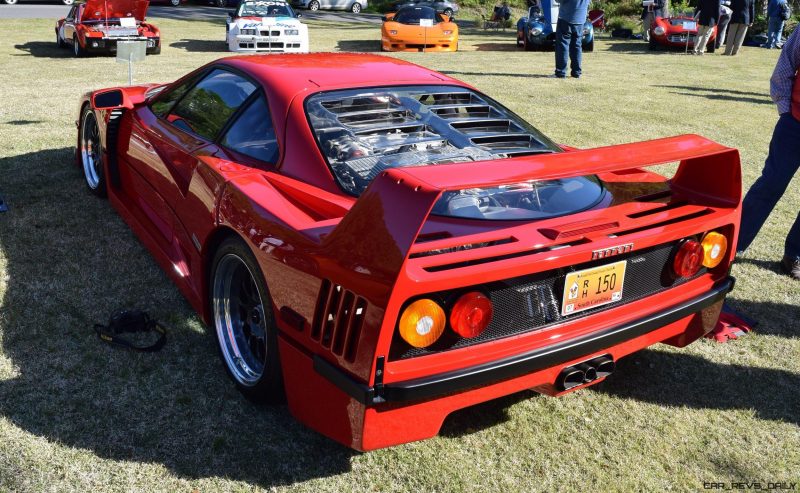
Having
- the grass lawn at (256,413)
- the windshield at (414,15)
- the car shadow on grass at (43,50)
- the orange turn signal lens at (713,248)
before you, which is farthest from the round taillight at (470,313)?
the windshield at (414,15)

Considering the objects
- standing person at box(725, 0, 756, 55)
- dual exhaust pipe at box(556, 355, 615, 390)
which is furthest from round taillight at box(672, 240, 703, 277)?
standing person at box(725, 0, 756, 55)

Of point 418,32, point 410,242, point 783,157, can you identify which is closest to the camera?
point 410,242

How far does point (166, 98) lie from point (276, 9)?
1183 cm

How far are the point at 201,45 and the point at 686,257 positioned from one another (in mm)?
15376

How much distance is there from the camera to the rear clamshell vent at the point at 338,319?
2.11 m

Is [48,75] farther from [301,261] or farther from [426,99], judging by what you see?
[301,261]

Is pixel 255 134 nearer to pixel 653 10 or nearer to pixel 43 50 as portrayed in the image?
pixel 43 50

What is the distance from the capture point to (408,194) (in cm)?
201

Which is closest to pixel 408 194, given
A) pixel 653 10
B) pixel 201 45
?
pixel 201 45

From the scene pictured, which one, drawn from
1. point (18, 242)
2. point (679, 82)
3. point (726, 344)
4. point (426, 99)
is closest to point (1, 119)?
point (18, 242)

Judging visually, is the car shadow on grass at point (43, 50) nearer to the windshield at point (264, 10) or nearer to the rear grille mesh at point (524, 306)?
the windshield at point (264, 10)

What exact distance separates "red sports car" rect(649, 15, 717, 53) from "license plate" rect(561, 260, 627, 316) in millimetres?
16850

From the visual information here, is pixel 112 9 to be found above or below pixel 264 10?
below

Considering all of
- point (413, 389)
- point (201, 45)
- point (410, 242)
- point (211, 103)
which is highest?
point (201, 45)
